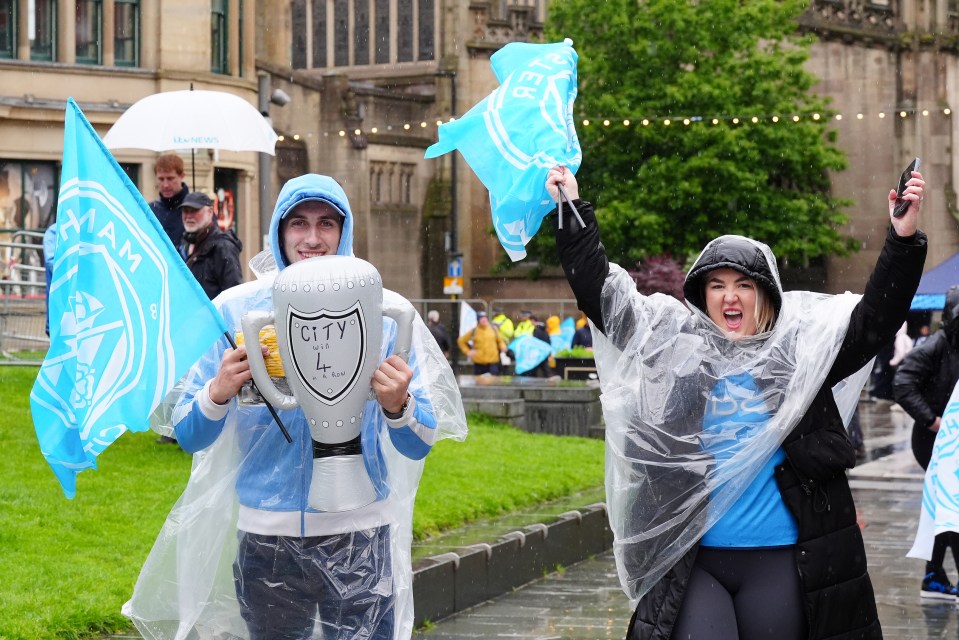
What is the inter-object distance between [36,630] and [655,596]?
2.84 metres

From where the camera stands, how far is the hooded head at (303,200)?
4676 millimetres

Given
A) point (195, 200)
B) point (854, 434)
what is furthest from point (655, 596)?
point (854, 434)

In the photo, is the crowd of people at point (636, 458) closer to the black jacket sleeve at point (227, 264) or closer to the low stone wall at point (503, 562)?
the low stone wall at point (503, 562)

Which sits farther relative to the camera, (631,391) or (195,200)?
(195,200)

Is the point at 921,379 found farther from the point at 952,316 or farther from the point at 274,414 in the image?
the point at 274,414

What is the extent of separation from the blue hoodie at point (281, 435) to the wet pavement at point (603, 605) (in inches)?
151

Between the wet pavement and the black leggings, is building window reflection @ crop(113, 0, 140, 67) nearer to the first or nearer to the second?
the wet pavement

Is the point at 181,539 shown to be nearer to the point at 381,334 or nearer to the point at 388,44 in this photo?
the point at 381,334

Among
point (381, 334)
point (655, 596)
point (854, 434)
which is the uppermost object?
point (381, 334)

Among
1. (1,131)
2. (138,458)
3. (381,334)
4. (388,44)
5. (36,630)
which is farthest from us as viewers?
(388,44)

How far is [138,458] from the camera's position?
37.8 feet

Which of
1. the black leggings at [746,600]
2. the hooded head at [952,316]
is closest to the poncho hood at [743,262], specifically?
the black leggings at [746,600]

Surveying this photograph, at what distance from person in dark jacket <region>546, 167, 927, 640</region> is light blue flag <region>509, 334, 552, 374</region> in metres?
20.8

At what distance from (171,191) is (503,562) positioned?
3191 mm
